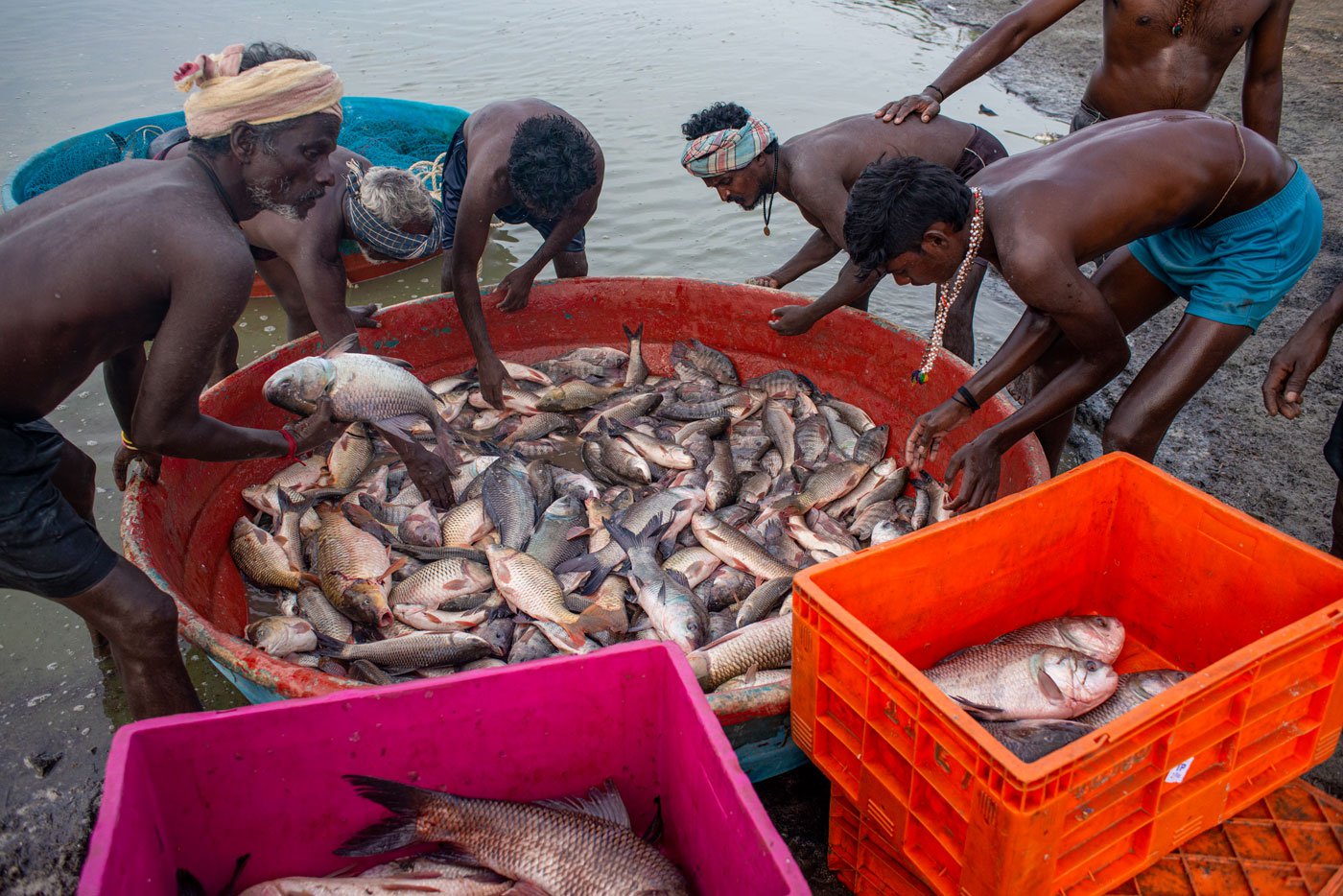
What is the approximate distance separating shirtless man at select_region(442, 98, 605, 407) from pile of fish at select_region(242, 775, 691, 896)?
2755 mm

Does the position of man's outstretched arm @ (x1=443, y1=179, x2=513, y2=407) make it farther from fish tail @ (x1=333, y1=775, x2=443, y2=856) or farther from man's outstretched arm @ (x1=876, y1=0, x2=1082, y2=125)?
fish tail @ (x1=333, y1=775, x2=443, y2=856)

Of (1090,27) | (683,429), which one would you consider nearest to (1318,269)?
(683,429)

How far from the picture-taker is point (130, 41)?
12.3 m

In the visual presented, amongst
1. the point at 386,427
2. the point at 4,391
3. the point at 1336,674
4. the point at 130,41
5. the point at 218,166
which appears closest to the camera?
the point at 1336,674

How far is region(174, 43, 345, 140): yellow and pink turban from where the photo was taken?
8.48ft

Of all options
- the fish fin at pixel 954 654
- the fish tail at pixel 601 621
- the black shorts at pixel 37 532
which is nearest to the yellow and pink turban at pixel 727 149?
the fish tail at pixel 601 621

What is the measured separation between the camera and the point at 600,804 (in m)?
2.20

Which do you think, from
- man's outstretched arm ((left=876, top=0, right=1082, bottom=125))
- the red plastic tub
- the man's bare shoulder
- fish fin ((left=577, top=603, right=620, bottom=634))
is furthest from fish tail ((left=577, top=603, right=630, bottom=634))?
man's outstretched arm ((left=876, top=0, right=1082, bottom=125))

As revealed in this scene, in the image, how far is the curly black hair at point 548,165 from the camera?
4.12m

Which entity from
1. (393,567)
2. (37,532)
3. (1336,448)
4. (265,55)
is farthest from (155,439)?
(1336,448)

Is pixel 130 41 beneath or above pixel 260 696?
above

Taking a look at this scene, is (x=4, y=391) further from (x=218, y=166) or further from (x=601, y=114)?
(x=601, y=114)

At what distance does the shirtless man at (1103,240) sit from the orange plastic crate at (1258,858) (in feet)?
4.31

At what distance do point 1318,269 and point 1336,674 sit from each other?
18.1ft
